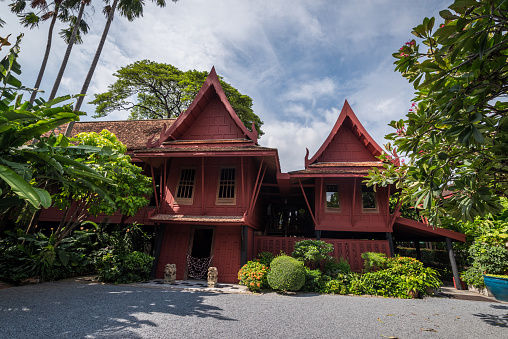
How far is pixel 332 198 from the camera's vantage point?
1098 cm

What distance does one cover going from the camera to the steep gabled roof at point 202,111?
11.2 meters

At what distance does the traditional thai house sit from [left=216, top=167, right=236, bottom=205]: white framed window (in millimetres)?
45

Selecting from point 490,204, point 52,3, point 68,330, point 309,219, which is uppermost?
point 52,3

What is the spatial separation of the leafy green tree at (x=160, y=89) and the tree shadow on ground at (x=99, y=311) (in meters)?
16.8

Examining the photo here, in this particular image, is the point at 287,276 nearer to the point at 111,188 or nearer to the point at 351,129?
the point at 111,188

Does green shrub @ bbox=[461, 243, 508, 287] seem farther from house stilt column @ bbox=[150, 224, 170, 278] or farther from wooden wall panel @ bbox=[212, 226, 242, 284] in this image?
house stilt column @ bbox=[150, 224, 170, 278]

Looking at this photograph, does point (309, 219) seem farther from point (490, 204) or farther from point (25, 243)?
point (25, 243)

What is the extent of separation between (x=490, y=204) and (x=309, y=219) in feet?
38.8

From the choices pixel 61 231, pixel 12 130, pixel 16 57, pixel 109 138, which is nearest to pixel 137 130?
pixel 109 138

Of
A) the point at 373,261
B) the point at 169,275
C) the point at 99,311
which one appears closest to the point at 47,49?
the point at 169,275

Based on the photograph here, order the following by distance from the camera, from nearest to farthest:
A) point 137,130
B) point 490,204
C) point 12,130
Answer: point 490,204 < point 12,130 < point 137,130

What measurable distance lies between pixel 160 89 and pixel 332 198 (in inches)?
A: 742

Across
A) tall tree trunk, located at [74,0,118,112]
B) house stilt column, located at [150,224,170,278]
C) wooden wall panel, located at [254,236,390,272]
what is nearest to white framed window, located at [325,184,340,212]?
wooden wall panel, located at [254,236,390,272]

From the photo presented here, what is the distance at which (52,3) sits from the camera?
14.8 metres
